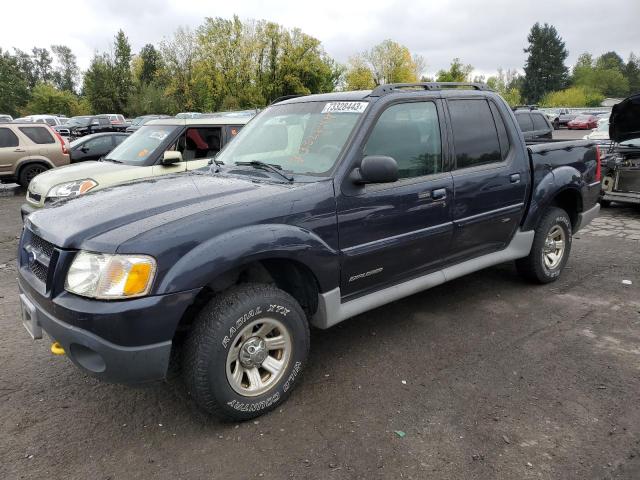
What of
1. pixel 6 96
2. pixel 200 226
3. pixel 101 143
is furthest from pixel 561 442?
pixel 6 96

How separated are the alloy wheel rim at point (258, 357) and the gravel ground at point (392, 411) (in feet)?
0.73

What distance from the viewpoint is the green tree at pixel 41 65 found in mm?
96125

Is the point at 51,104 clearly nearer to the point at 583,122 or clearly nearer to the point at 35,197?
the point at 583,122

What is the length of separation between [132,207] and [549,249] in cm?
410

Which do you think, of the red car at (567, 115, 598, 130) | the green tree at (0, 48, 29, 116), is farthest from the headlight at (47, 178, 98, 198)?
the green tree at (0, 48, 29, 116)

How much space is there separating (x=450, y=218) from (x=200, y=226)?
6.83 ft

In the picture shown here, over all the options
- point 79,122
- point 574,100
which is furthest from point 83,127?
point 574,100

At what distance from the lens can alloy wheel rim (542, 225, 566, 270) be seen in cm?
505

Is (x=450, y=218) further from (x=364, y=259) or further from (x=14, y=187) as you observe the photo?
(x=14, y=187)

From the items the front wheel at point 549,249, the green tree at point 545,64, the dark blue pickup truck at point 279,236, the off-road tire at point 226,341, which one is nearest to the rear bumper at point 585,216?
the front wheel at point 549,249

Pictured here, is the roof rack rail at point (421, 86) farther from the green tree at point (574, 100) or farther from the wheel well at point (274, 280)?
the green tree at point (574, 100)

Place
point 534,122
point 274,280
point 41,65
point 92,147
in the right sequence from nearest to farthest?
point 274,280 → point 534,122 → point 92,147 → point 41,65

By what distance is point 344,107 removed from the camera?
12.1 feet

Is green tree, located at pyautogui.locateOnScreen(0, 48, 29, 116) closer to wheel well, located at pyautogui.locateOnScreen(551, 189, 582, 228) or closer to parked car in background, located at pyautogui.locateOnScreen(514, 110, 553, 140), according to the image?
parked car in background, located at pyautogui.locateOnScreen(514, 110, 553, 140)
